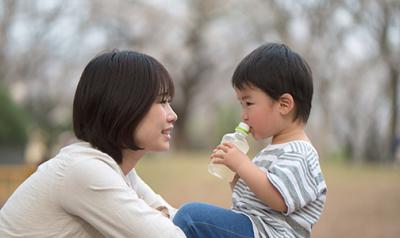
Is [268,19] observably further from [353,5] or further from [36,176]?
[36,176]

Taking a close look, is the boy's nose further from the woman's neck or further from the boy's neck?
the woman's neck

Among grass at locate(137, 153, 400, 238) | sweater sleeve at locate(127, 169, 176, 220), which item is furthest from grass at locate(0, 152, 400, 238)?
sweater sleeve at locate(127, 169, 176, 220)

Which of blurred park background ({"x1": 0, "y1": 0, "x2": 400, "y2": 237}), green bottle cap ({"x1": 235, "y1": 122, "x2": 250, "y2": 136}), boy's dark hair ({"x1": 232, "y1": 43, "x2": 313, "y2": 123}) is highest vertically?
boy's dark hair ({"x1": 232, "y1": 43, "x2": 313, "y2": 123})

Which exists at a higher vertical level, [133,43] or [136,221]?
[136,221]

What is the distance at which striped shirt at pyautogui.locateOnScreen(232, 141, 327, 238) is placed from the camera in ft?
6.23

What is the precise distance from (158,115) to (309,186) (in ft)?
1.78

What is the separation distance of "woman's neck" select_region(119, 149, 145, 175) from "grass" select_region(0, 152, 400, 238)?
161 inches

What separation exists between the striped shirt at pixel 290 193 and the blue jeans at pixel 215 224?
0.04 metres

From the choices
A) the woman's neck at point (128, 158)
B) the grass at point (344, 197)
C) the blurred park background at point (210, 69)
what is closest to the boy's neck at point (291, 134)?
the woman's neck at point (128, 158)

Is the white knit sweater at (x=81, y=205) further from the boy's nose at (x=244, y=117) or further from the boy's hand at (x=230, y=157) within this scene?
the boy's nose at (x=244, y=117)

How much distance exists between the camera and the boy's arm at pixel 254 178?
1.89 m

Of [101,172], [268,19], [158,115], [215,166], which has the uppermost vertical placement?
[158,115]

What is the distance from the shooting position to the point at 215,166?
7.14 ft

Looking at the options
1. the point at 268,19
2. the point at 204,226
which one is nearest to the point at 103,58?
the point at 204,226
